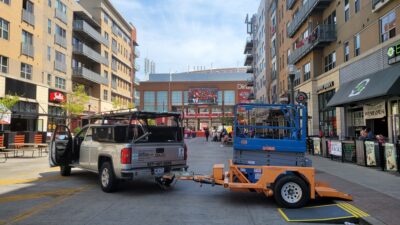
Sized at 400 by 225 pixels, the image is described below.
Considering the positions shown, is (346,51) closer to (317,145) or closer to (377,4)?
(377,4)

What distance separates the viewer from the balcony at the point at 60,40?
43.9 m

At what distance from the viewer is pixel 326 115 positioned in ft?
96.6

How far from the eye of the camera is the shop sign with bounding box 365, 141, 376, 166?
1484cm

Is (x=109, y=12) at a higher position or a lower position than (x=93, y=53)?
higher

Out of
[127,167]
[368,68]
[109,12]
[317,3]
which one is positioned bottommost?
[127,167]

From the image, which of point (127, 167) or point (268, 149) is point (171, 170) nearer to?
point (127, 167)

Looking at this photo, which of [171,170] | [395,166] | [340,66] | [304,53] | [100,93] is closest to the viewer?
[171,170]

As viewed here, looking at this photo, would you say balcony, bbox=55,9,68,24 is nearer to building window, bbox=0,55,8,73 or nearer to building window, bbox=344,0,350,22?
building window, bbox=0,55,8,73

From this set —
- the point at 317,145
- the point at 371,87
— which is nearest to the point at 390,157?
the point at 371,87

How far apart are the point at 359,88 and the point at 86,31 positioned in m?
39.6

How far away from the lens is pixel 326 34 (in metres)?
27.8

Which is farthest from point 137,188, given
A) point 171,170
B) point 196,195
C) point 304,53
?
point 304,53

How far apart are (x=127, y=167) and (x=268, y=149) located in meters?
3.46

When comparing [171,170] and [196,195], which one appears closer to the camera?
[196,195]
